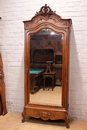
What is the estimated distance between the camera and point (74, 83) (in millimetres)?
2484

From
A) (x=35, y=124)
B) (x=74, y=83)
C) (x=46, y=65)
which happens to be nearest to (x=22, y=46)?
(x=46, y=65)

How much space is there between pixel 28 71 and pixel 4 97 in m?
0.75

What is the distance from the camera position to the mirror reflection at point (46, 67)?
221 centimetres

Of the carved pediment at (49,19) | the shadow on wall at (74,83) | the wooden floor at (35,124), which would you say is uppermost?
the carved pediment at (49,19)

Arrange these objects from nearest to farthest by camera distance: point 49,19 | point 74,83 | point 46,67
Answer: point 49,19 → point 46,67 → point 74,83

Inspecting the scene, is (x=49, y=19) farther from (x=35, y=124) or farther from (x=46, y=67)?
(x=35, y=124)

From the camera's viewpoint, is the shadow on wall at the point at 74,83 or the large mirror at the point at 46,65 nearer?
the large mirror at the point at 46,65

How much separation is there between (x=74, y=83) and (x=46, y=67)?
568 millimetres

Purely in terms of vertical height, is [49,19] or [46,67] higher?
[49,19]

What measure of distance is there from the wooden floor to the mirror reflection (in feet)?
1.08

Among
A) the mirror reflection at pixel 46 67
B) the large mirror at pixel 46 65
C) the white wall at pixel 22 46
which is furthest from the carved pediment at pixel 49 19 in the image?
the white wall at pixel 22 46

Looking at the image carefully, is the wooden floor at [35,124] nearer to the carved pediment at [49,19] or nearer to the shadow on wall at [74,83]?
the shadow on wall at [74,83]

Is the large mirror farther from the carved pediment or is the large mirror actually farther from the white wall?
the white wall

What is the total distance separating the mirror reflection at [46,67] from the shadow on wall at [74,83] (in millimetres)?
331
